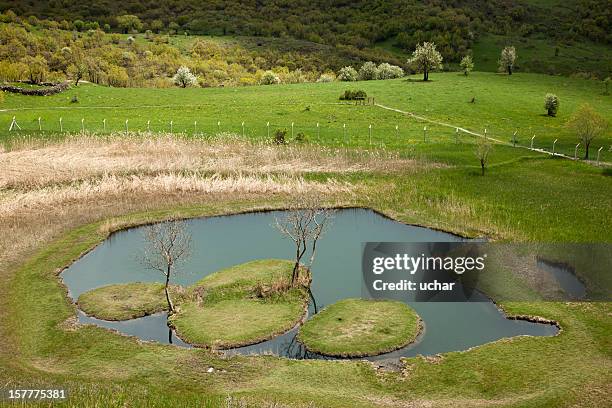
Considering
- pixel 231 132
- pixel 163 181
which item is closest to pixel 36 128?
pixel 231 132

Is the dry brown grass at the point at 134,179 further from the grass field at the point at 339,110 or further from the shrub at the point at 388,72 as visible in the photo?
the shrub at the point at 388,72

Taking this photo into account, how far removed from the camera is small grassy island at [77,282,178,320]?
29344 mm

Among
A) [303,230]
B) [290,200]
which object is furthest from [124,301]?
[290,200]

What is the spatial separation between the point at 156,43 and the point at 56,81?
186ft

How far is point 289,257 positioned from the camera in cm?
3616

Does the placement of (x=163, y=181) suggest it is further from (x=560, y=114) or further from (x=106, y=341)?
(x=560, y=114)

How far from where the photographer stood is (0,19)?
483ft

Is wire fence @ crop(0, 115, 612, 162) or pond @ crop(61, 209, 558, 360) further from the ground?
wire fence @ crop(0, 115, 612, 162)

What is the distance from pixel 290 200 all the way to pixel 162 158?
1522 cm

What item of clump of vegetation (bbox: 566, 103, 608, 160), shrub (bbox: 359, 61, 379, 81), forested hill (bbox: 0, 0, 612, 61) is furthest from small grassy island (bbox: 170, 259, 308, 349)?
forested hill (bbox: 0, 0, 612, 61)

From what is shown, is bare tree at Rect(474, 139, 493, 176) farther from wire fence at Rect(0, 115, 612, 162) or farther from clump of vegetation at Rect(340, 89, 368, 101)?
clump of vegetation at Rect(340, 89, 368, 101)

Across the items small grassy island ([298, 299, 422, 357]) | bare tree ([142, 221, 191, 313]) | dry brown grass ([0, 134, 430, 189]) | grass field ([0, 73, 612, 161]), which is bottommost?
small grassy island ([298, 299, 422, 357])

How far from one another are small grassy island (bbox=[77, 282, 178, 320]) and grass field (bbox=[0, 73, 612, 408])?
1181 mm

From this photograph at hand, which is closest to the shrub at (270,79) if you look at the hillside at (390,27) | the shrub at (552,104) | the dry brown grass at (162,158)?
the hillside at (390,27)
